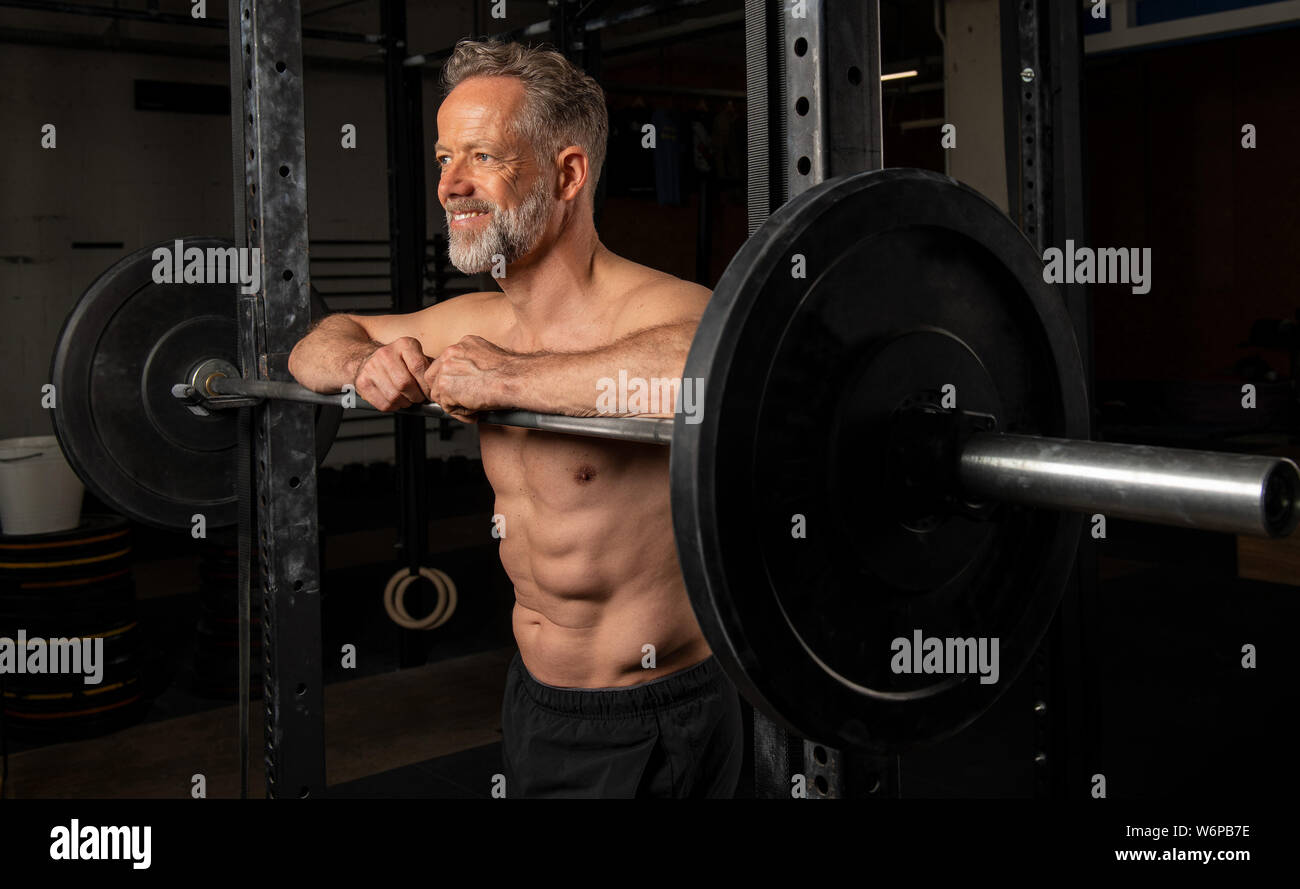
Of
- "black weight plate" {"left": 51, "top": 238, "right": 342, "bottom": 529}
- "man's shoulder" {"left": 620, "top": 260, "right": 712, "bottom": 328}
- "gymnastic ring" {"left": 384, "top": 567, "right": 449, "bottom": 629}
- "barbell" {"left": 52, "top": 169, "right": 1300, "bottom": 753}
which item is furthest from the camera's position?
"gymnastic ring" {"left": 384, "top": 567, "right": 449, "bottom": 629}

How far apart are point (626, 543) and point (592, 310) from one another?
382mm

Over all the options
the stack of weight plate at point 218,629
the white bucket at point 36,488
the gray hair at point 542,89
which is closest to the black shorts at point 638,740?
the gray hair at point 542,89

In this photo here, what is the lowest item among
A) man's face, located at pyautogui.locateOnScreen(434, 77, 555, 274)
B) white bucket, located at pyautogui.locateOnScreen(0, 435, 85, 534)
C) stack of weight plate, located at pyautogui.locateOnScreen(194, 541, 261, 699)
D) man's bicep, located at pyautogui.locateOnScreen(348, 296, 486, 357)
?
stack of weight plate, located at pyautogui.locateOnScreen(194, 541, 261, 699)

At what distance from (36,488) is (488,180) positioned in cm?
304

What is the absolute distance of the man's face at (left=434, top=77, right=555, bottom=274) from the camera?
1.71 m

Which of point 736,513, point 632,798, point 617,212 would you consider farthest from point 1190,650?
point 617,212

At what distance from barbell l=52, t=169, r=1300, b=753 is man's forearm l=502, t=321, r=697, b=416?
116 mm

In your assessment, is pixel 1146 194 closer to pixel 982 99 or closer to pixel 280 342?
pixel 982 99

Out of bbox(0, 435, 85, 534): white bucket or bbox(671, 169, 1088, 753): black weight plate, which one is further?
bbox(0, 435, 85, 534): white bucket

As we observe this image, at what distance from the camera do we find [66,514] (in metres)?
4.10

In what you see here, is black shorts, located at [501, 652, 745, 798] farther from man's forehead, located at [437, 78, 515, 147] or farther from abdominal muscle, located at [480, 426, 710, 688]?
man's forehead, located at [437, 78, 515, 147]

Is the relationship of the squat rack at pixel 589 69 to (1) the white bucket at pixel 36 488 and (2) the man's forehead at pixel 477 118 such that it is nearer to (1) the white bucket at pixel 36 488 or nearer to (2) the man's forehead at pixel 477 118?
(2) the man's forehead at pixel 477 118

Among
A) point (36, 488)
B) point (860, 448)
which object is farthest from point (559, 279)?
point (36, 488)

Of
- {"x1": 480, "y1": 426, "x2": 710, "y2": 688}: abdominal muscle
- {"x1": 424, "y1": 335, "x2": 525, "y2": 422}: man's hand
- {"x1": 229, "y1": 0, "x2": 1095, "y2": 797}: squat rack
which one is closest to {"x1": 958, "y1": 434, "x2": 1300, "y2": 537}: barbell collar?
{"x1": 229, "y1": 0, "x2": 1095, "y2": 797}: squat rack
